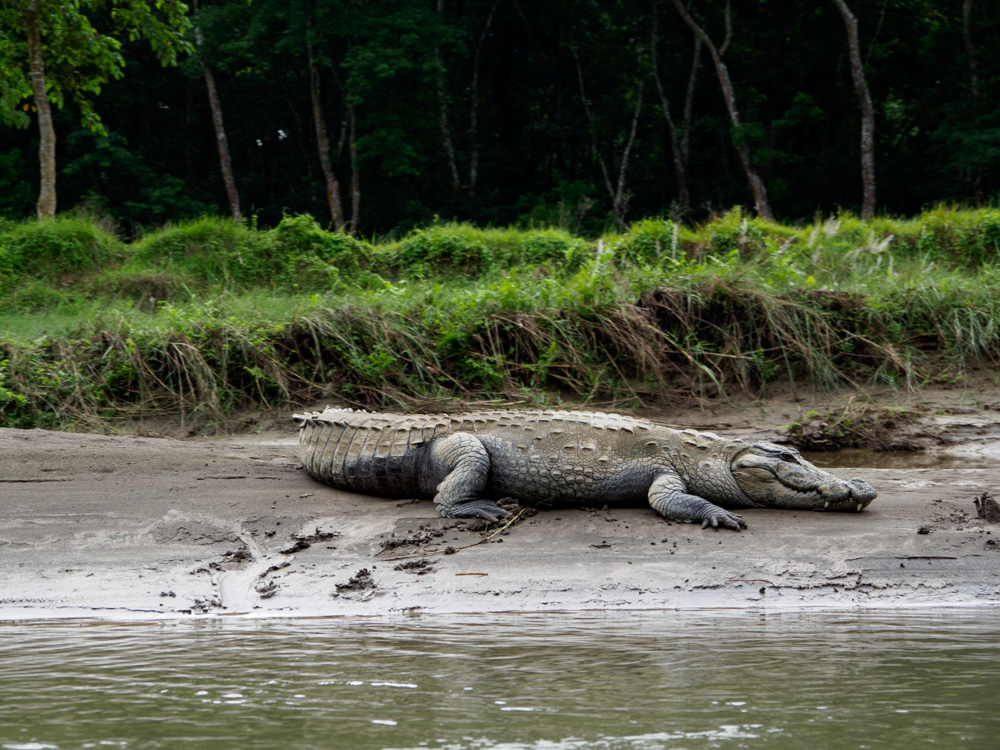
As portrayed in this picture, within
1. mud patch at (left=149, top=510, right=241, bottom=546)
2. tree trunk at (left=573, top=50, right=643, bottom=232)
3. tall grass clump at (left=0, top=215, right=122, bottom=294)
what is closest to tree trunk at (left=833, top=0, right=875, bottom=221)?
tree trunk at (left=573, top=50, right=643, bottom=232)

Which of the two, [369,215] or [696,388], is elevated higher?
[369,215]

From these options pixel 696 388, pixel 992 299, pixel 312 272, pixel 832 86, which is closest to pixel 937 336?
pixel 992 299

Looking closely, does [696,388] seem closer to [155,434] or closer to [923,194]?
[155,434]

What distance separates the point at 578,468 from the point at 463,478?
655 millimetres

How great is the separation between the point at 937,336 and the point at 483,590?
6450mm

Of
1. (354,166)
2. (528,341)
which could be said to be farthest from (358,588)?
(354,166)

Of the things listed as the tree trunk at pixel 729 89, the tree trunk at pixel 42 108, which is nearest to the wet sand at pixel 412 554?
the tree trunk at pixel 42 108

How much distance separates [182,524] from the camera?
16.5ft

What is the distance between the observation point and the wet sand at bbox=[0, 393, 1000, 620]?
4336mm

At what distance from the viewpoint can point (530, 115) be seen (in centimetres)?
2977

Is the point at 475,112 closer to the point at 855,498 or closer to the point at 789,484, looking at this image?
the point at 789,484

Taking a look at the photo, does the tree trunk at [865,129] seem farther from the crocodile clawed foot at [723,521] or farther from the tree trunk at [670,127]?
the crocodile clawed foot at [723,521]

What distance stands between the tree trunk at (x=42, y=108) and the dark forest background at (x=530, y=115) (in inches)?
323

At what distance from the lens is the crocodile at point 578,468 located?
5195 mm
